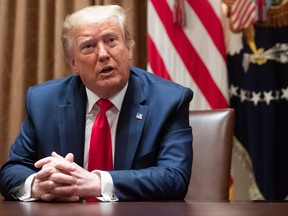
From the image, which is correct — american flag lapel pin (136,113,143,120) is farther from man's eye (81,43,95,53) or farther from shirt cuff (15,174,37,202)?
shirt cuff (15,174,37,202)

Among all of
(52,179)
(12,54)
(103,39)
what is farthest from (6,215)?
(12,54)

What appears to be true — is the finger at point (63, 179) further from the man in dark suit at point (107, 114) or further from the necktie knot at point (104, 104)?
the necktie knot at point (104, 104)

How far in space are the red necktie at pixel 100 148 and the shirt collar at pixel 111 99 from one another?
11 centimetres

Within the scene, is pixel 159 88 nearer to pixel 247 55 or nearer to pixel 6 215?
pixel 247 55

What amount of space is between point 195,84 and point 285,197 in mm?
858

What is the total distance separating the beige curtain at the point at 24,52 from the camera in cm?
371

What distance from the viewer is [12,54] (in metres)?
3.76

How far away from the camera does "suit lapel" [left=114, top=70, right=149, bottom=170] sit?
227 cm

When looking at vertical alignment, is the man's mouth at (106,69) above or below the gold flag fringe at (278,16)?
below

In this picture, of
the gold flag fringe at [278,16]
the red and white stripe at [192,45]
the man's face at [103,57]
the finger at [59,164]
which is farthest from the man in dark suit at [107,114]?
the gold flag fringe at [278,16]

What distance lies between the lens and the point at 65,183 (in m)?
1.95

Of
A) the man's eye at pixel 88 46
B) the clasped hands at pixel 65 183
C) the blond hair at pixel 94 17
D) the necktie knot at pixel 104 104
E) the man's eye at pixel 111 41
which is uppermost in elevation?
the blond hair at pixel 94 17

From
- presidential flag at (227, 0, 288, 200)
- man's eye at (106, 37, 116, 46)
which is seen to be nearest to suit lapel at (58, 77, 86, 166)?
man's eye at (106, 37, 116, 46)

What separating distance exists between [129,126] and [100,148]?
15 cm
